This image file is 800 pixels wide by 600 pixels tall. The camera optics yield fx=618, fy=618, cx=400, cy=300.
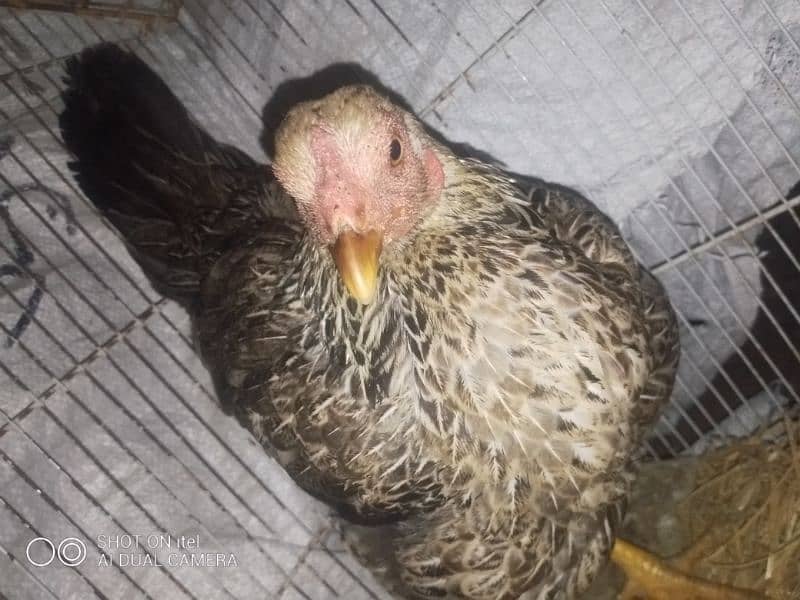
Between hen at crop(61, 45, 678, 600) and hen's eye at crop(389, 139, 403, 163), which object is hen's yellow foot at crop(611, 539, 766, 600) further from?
hen's eye at crop(389, 139, 403, 163)

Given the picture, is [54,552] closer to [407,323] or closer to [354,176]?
[407,323]

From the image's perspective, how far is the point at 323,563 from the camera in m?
1.67

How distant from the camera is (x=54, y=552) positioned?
4.79 feet

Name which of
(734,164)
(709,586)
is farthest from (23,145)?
(709,586)

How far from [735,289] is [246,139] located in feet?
4.74

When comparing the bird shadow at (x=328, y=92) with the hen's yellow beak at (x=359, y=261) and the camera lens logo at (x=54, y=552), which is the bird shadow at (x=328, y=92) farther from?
the camera lens logo at (x=54, y=552)

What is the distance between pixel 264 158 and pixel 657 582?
1.59 m

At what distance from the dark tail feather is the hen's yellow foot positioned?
1304mm

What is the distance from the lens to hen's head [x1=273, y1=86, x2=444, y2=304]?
2.91ft

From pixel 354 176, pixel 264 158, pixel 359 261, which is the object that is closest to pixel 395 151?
pixel 354 176

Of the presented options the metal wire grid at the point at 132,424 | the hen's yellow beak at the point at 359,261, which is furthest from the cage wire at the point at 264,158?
the hen's yellow beak at the point at 359,261

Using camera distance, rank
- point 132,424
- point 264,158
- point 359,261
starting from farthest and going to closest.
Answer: point 264,158 → point 132,424 → point 359,261

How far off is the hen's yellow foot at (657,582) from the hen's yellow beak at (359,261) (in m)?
1.16

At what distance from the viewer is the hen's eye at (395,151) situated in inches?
36.8
